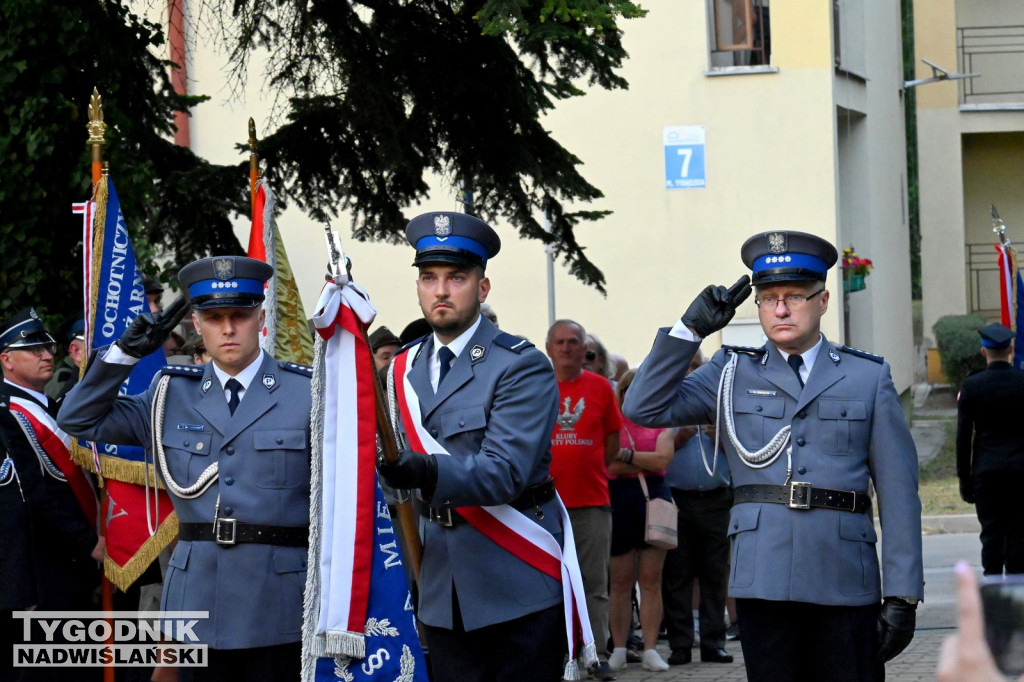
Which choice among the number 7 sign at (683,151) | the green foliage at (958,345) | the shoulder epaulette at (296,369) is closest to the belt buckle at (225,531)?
the shoulder epaulette at (296,369)

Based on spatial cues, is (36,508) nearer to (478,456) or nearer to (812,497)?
(478,456)

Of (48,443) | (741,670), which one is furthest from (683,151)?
(48,443)

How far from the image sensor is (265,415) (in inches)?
188

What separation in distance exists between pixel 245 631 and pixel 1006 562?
645 centimetres

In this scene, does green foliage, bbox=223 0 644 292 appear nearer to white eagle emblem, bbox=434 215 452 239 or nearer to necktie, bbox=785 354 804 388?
white eagle emblem, bbox=434 215 452 239

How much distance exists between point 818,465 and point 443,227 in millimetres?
1430

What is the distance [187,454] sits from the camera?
473 centimetres

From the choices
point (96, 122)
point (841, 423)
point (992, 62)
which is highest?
point (992, 62)

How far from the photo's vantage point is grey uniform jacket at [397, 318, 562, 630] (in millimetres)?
4406

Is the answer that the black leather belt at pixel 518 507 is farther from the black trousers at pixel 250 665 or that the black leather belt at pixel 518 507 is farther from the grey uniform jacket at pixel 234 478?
the black trousers at pixel 250 665

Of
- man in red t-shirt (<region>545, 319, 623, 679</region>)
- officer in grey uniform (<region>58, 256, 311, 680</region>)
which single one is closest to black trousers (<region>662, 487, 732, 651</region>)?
man in red t-shirt (<region>545, 319, 623, 679</region>)

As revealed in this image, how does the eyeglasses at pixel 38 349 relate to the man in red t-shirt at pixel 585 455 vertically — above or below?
above

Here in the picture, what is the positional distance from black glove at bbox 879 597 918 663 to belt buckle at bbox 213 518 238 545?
208 cm

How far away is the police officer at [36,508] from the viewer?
20.1ft
